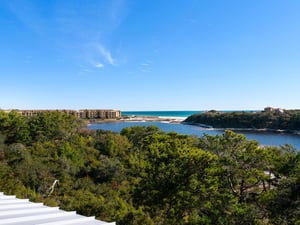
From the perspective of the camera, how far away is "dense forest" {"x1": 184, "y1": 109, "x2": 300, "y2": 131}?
68.0 m

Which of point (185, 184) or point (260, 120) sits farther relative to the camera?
A: point (260, 120)

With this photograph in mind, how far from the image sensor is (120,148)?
23812 mm

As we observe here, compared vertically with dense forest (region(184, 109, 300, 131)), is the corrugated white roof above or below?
above

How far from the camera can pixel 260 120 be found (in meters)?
74.7

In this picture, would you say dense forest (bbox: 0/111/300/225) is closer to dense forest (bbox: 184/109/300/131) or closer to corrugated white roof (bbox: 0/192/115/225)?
corrugated white roof (bbox: 0/192/115/225)

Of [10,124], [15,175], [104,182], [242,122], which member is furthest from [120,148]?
[242,122]

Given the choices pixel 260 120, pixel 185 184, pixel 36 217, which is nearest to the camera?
pixel 36 217

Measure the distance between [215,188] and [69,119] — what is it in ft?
86.4

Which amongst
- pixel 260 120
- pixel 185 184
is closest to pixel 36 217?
pixel 185 184

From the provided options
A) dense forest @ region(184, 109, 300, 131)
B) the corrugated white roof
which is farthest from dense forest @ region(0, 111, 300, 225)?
dense forest @ region(184, 109, 300, 131)

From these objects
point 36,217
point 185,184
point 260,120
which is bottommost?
point 260,120

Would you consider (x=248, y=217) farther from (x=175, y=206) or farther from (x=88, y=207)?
(x=88, y=207)

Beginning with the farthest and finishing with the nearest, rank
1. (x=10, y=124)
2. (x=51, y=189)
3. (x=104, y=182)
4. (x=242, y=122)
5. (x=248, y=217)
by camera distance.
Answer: (x=242, y=122), (x=10, y=124), (x=104, y=182), (x=51, y=189), (x=248, y=217)

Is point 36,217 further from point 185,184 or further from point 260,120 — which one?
point 260,120
